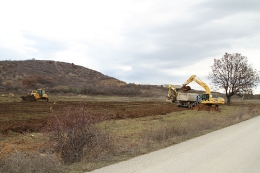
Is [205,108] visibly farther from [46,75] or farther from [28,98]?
[46,75]

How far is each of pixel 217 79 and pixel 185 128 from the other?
4937 cm

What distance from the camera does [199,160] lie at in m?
9.49

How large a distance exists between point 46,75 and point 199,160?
10903 cm

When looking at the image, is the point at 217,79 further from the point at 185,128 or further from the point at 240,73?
the point at 185,128

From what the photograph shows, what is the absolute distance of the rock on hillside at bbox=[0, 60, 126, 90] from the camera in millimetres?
96812

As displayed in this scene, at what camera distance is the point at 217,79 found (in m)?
63.3

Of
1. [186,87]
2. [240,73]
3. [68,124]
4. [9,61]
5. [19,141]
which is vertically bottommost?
[19,141]

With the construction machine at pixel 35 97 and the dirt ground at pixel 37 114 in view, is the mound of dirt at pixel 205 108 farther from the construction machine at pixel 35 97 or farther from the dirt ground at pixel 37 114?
the construction machine at pixel 35 97

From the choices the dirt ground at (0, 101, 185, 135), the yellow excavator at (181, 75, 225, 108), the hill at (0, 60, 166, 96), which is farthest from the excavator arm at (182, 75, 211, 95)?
the hill at (0, 60, 166, 96)

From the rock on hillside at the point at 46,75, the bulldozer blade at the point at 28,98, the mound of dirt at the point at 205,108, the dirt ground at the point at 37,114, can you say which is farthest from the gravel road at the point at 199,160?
the rock on hillside at the point at 46,75

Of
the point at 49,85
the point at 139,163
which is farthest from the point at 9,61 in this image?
the point at 139,163

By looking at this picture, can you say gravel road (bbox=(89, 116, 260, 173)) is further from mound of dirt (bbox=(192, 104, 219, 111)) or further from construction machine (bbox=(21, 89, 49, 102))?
construction machine (bbox=(21, 89, 49, 102))

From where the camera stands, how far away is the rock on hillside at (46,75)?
318ft

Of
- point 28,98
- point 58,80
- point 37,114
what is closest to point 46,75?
point 58,80
